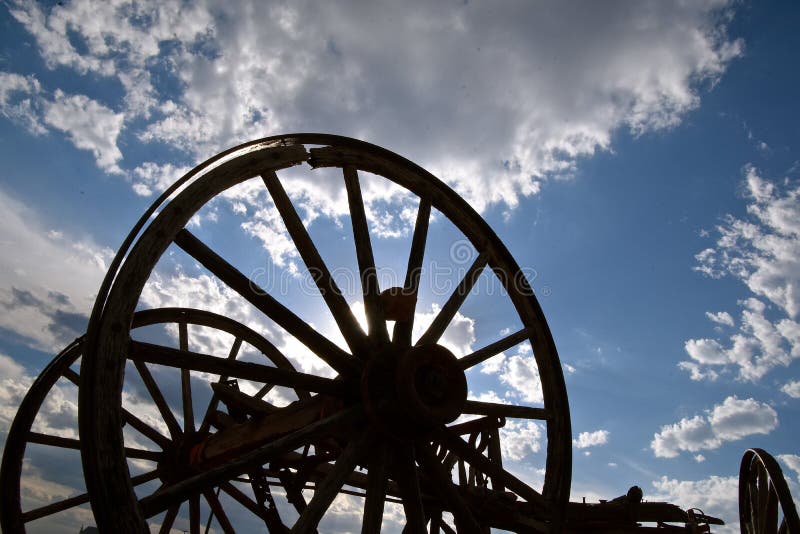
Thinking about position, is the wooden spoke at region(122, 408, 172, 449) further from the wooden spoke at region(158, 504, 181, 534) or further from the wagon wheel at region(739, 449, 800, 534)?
the wagon wheel at region(739, 449, 800, 534)

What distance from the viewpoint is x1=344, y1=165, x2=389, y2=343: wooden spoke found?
4090 mm

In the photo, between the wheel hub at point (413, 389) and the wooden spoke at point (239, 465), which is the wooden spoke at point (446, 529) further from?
the wooden spoke at point (239, 465)

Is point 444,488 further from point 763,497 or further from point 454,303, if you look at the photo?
point 763,497

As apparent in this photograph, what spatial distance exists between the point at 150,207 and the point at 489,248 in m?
2.95

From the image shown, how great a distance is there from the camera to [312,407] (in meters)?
4.09

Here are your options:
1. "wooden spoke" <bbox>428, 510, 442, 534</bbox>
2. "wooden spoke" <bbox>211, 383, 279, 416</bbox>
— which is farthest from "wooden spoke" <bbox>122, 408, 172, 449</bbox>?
"wooden spoke" <bbox>428, 510, 442, 534</bbox>

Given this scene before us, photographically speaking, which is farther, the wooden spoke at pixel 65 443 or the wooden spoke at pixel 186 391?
the wooden spoke at pixel 186 391

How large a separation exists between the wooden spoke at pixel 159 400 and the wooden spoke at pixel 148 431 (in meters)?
0.12

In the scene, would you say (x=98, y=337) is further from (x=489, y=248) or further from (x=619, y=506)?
(x=619, y=506)

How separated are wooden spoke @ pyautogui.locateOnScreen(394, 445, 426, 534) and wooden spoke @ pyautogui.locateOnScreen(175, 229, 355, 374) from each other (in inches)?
29.9

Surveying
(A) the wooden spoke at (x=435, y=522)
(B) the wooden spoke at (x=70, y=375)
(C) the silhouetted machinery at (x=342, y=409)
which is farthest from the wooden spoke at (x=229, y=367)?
(B) the wooden spoke at (x=70, y=375)

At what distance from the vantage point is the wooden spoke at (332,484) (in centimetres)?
307

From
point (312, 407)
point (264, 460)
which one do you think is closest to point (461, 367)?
point (312, 407)

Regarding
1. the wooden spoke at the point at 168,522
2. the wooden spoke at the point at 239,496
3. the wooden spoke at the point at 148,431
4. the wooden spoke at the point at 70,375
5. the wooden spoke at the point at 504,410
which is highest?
the wooden spoke at the point at 504,410
